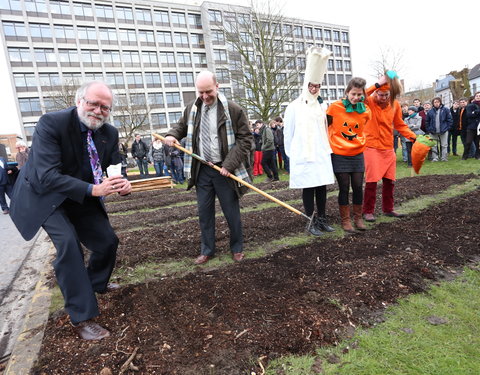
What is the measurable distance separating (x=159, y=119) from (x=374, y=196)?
4981 centimetres

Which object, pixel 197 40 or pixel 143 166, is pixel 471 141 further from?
pixel 197 40

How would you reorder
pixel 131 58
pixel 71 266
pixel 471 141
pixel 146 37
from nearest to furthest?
pixel 71 266, pixel 471 141, pixel 131 58, pixel 146 37

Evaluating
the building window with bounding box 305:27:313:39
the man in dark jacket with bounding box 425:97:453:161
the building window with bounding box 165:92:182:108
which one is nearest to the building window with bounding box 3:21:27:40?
→ the building window with bounding box 165:92:182:108

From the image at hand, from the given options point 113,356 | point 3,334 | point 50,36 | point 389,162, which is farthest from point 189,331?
point 50,36

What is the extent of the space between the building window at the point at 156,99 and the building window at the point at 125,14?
12.0 meters

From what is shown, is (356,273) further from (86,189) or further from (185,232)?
(185,232)

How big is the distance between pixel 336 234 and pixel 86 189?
10.8ft

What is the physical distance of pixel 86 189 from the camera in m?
2.35

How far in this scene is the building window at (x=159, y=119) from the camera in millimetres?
49844

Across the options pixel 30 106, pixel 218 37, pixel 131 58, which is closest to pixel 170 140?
pixel 218 37

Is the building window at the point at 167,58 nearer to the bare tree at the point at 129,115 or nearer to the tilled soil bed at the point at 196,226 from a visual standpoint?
the bare tree at the point at 129,115

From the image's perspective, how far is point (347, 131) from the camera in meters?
4.23

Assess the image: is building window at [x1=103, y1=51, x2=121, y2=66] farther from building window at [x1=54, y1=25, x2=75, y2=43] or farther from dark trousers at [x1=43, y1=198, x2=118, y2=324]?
dark trousers at [x1=43, y1=198, x2=118, y2=324]

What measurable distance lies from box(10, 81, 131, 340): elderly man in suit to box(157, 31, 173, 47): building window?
55.4 m
